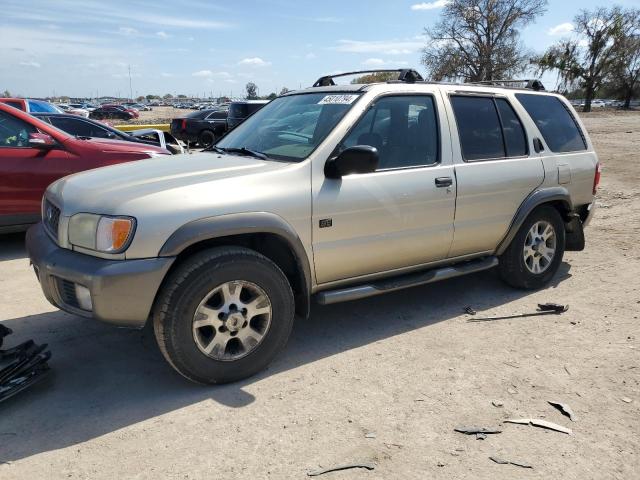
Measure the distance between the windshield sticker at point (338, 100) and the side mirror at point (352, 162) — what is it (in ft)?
1.77

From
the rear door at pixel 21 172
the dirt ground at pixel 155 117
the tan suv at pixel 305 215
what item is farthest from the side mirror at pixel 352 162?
the dirt ground at pixel 155 117

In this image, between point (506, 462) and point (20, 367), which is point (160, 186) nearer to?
point (20, 367)

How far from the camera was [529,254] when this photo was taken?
4992mm

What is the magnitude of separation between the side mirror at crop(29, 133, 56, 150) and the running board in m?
4.28

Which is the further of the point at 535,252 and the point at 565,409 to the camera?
the point at 535,252

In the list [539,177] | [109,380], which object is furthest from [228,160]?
[539,177]

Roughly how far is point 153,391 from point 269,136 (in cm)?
203

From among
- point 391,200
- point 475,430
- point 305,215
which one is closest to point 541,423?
point 475,430

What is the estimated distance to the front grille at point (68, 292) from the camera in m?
3.01

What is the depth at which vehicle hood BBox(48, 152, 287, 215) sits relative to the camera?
119 inches

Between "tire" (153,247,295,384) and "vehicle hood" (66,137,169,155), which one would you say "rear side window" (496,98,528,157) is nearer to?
"tire" (153,247,295,384)

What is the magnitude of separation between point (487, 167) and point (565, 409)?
2081 mm

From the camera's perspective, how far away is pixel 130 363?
3.61 meters

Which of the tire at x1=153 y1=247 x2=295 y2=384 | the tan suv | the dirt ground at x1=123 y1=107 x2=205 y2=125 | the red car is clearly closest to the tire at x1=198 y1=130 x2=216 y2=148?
the dirt ground at x1=123 y1=107 x2=205 y2=125
